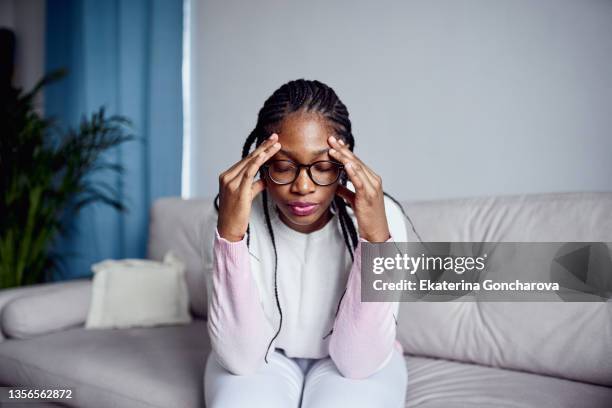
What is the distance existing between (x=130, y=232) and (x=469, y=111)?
188 centimetres

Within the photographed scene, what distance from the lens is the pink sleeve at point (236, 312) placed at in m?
0.97

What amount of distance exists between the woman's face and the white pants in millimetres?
359

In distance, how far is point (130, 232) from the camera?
2584mm

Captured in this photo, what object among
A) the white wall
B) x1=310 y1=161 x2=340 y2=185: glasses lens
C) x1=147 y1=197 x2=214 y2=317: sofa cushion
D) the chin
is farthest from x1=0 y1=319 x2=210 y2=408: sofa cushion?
the white wall

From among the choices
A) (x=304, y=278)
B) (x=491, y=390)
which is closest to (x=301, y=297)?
(x=304, y=278)

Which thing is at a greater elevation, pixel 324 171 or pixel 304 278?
pixel 324 171

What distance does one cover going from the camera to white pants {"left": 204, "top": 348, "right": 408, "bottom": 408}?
930 mm

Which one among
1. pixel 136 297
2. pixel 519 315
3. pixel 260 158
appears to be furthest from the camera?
pixel 136 297

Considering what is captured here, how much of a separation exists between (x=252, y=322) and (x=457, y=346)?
2.47 feet

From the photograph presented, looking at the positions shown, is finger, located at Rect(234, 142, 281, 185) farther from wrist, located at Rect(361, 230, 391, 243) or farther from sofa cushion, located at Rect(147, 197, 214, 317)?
sofa cushion, located at Rect(147, 197, 214, 317)

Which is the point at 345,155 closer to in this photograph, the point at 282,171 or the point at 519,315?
the point at 282,171

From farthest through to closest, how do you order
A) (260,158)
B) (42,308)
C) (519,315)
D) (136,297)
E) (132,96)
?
(132,96)
(136,297)
(42,308)
(519,315)
(260,158)

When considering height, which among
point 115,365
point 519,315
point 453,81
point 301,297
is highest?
point 453,81

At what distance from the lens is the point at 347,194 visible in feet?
3.37
